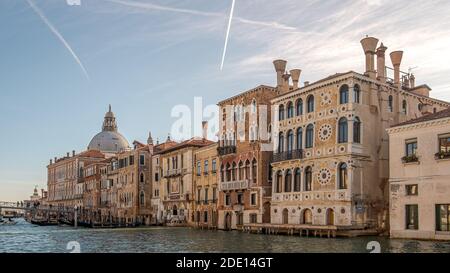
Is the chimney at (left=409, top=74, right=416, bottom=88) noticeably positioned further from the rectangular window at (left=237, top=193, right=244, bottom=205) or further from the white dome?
the white dome

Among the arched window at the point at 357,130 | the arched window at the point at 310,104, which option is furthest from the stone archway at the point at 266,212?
the arched window at the point at 357,130

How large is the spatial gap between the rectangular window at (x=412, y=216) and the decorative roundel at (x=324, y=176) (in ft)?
16.0

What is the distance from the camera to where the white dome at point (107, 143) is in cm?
8088

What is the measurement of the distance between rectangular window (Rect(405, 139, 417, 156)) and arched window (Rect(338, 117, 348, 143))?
3.56 m

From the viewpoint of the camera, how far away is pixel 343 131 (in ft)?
86.1

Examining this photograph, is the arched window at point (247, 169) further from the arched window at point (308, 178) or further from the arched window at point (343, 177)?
the arched window at point (343, 177)

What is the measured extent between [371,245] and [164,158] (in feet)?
95.8

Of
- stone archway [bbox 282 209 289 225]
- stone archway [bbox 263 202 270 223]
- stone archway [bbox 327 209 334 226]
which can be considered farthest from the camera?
stone archway [bbox 263 202 270 223]

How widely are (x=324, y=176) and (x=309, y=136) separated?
2460mm

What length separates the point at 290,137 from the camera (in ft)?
97.3

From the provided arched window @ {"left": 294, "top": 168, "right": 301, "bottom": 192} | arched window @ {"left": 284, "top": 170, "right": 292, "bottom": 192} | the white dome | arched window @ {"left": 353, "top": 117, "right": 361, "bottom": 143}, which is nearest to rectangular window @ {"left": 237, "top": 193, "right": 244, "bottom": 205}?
arched window @ {"left": 284, "top": 170, "right": 292, "bottom": 192}

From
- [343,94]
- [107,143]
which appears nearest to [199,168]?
[343,94]

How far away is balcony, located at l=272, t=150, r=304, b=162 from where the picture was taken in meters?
28.5

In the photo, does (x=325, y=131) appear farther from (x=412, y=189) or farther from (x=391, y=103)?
(x=412, y=189)
